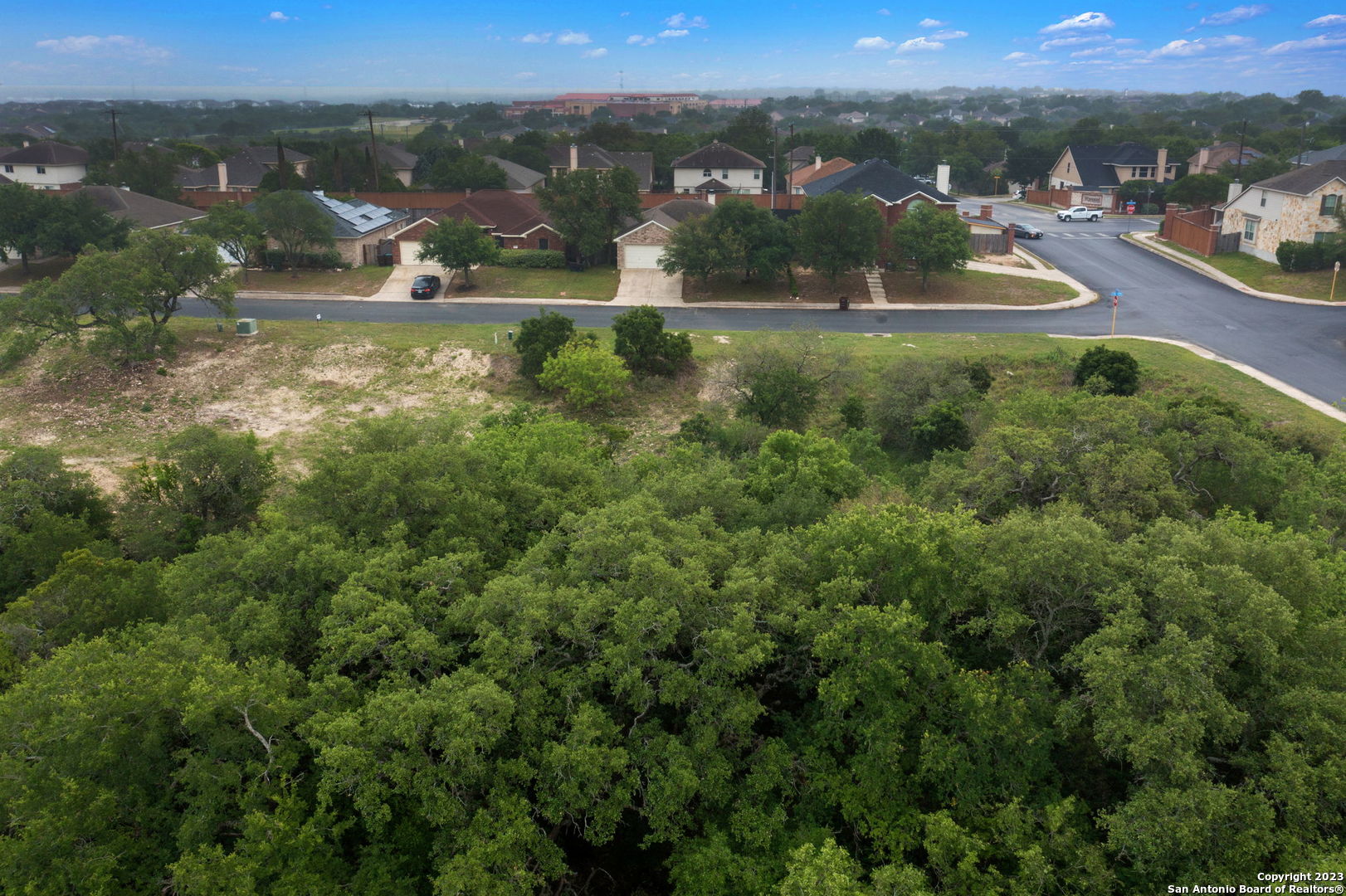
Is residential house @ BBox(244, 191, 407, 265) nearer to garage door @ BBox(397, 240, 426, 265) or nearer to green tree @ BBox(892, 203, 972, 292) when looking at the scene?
garage door @ BBox(397, 240, 426, 265)

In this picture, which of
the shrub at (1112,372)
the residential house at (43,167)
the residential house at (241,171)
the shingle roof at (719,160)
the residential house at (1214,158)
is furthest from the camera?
the residential house at (1214,158)

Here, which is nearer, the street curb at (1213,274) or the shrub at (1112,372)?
the shrub at (1112,372)

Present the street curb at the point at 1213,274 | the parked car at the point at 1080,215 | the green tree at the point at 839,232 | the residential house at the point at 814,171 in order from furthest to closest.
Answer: the residential house at the point at 814,171 < the parked car at the point at 1080,215 < the green tree at the point at 839,232 < the street curb at the point at 1213,274

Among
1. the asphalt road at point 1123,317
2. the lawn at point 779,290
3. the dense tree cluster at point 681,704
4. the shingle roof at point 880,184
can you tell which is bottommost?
the dense tree cluster at point 681,704

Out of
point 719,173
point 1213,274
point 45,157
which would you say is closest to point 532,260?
point 719,173

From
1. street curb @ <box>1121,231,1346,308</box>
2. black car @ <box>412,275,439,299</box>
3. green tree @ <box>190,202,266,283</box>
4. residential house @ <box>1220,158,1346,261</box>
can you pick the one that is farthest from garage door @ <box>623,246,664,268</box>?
residential house @ <box>1220,158,1346,261</box>

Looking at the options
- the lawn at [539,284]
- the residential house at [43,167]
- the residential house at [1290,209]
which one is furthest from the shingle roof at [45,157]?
the residential house at [1290,209]

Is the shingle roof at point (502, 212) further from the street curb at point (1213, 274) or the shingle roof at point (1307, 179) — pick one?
the shingle roof at point (1307, 179)
